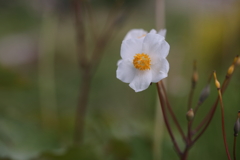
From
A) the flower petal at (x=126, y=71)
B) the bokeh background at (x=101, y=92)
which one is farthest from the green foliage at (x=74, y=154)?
the flower petal at (x=126, y=71)

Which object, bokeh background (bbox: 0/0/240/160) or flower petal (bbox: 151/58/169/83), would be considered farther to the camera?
bokeh background (bbox: 0/0/240/160)

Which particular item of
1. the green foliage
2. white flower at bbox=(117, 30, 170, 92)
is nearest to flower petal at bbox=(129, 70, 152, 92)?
white flower at bbox=(117, 30, 170, 92)

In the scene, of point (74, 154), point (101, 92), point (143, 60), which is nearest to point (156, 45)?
point (143, 60)

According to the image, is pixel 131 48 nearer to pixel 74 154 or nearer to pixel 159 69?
pixel 159 69

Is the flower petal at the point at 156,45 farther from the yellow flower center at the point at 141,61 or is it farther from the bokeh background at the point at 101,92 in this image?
the bokeh background at the point at 101,92

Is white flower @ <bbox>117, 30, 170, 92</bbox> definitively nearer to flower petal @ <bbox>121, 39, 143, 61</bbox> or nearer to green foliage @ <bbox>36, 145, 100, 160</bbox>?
flower petal @ <bbox>121, 39, 143, 61</bbox>

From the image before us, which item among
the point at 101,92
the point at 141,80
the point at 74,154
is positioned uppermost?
the point at 141,80
